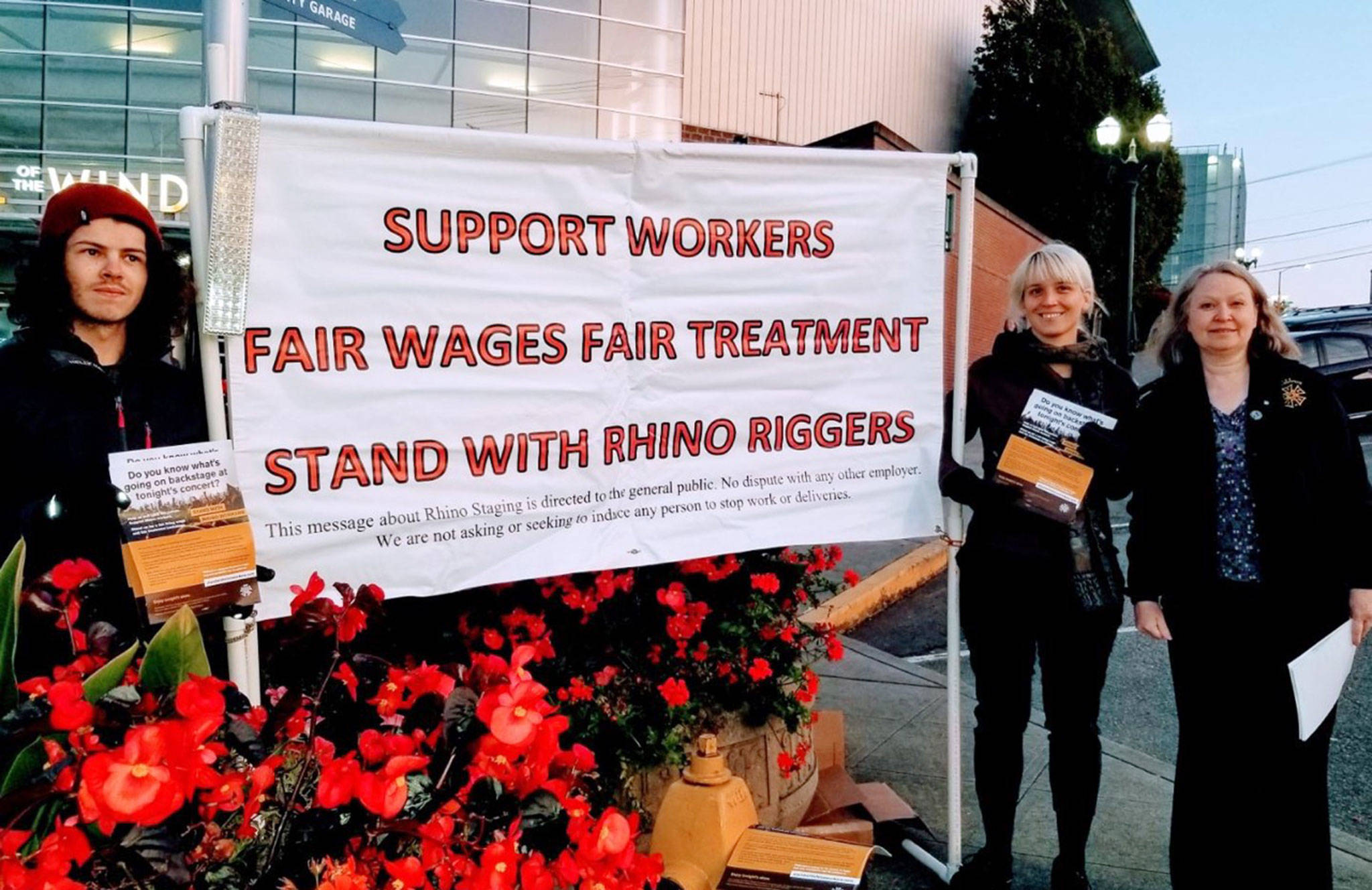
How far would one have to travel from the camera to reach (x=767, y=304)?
2.65m

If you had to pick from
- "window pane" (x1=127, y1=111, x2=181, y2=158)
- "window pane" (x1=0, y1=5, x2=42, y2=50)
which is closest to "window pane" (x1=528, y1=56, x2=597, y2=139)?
"window pane" (x1=127, y1=111, x2=181, y2=158)

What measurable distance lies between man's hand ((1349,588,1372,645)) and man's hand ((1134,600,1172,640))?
0.42 meters

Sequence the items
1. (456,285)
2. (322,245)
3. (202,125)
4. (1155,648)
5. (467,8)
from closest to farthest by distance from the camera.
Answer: (202,125), (322,245), (456,285), (1155,648), (467,8)

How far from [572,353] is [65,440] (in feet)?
3.60

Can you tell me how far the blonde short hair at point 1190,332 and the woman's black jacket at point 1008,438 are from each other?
134 millimetres

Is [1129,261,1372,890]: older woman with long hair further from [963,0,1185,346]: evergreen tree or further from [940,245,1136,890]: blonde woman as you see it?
[963,0,1185,346]: evergreen tree

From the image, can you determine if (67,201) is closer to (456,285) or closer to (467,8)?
(456,285)

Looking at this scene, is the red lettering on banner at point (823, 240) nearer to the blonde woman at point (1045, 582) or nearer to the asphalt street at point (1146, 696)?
the blonde woman at point (1045, 582)

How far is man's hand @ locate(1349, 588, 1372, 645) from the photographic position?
2488 millimetres

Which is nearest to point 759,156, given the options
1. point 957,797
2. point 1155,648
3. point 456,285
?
point 456,285

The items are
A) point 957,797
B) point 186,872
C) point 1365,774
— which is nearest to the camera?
point 186,872

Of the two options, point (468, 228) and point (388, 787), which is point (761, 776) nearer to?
point (468, 228)

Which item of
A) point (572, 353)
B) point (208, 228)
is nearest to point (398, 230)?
point (208, 228)

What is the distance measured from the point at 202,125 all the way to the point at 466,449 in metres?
0.86
